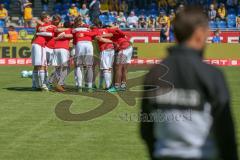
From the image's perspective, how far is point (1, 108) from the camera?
15.4 m

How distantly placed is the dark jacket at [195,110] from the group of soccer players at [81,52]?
1372cm

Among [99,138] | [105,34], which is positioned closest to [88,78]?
[105,34]

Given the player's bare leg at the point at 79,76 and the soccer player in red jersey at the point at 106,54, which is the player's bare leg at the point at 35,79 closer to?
the player's bare leg at the point at 79,76

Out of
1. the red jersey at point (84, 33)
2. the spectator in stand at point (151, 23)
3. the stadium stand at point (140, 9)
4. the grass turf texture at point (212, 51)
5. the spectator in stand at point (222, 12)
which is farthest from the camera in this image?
the spectator in stand at point (222, 12)

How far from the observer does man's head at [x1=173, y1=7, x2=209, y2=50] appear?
462cm

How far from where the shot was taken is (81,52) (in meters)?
18.5

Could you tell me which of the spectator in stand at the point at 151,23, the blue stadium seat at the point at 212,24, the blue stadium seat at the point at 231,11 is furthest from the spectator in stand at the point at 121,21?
the blue stadium seat at the point at 231,11

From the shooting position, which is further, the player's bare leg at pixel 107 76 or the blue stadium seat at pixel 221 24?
the blue stadium seat at pixel 221 24

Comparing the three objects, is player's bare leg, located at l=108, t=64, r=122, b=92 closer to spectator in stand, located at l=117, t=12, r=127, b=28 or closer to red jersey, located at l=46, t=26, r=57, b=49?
red jersey, located at l=46, t=26, r=57, b=49

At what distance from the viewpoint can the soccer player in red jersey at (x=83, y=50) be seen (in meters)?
18.4

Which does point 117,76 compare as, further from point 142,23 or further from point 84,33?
point 142,23

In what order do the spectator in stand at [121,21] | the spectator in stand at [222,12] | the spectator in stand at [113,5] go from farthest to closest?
the spectator in stand at [113,5] < the spectator in stand at [222,12] < the spectator in stand at [121,21]

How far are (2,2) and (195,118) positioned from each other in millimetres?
40098

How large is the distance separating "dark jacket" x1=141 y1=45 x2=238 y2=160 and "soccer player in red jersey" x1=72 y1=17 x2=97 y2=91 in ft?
44.9
